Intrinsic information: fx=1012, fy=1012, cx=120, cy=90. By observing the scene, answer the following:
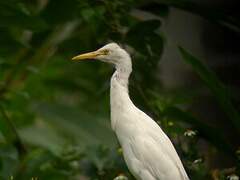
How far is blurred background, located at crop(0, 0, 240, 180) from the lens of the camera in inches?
104

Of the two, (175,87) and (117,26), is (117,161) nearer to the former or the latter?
(117,26)

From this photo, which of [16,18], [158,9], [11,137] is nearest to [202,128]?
[158,9]

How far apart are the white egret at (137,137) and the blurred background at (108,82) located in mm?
131

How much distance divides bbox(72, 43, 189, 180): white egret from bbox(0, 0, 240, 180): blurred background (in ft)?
0.43

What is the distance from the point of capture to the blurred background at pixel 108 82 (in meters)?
2.63

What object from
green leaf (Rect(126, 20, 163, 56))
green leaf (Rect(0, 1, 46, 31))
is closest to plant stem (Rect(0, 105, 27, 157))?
green leaf (Rect(0, 1, 46, 31))

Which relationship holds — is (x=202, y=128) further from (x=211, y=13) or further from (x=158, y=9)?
(x=158, y=9)

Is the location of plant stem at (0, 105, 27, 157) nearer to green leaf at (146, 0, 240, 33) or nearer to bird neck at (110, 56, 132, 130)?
green leaf at (146, 0, 240, 33)

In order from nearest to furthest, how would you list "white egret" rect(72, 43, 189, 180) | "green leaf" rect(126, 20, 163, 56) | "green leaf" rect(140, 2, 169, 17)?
"white egret" rect(72, 43, 189, 180)
"green leaf" rect(126, 20, 163, 56)
"green leaf" rect(140, 2, 169, 17)

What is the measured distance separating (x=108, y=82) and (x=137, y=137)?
0.89m

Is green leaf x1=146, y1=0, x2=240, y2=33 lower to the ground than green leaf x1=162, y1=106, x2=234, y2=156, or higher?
higher

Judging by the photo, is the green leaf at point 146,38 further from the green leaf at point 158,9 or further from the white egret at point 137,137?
the white egret at point 137,137

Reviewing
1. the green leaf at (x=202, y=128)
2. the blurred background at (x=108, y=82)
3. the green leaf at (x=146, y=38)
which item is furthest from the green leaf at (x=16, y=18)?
the green leaf at (x=202, y=128)

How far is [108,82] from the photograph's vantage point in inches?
124
